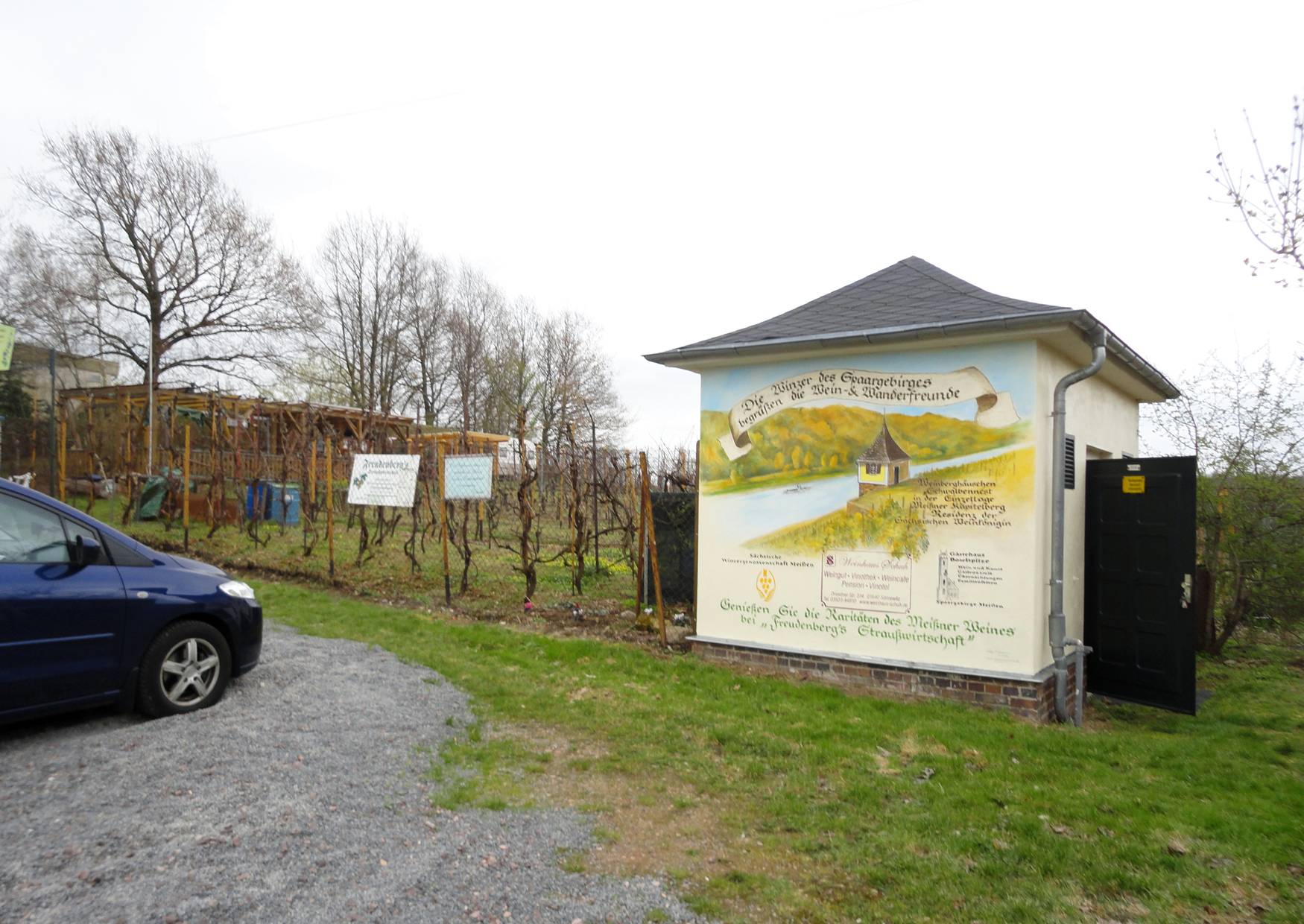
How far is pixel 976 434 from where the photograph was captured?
21.7 ft

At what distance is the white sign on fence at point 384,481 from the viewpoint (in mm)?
10508

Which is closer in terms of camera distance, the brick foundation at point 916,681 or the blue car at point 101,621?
the blue car at point 101,621

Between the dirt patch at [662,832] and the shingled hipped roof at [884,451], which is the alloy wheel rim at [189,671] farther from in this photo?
the shingled hipped roof at [884,451]

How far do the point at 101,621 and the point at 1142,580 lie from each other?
26.8 ft

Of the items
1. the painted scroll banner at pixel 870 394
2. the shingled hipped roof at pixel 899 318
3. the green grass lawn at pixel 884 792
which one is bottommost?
the green grass lawn at pixel 884 792

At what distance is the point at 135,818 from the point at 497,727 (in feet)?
7.86

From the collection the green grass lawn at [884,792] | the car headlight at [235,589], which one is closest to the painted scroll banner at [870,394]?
the green grass lawn at [884,792]

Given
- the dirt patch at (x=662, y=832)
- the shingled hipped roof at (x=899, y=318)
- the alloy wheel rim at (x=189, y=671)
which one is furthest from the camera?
the shingled hipped roof at (x=899, y=318)

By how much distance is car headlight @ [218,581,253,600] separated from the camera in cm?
570

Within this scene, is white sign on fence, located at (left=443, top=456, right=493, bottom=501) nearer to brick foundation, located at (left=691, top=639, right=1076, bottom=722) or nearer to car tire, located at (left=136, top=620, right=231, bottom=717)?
brick foundation, located at (left=691, top=639, right=1076, bottom=722)

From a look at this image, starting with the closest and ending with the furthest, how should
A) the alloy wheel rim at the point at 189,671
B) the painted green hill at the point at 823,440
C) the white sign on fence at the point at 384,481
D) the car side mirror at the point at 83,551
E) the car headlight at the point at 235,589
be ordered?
the car side mirror at the point at 83,551, the alloy wheel rim at the point at 189,671, the car headlight at the point at 235,589, the painted green hill at the point at 823,440, the white sign on fence at the point at 384,481

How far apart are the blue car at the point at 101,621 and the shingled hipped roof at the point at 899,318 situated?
178 inches

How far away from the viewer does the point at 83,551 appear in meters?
4.96

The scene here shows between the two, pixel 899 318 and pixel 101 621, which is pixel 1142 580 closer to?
pixel 899 318
